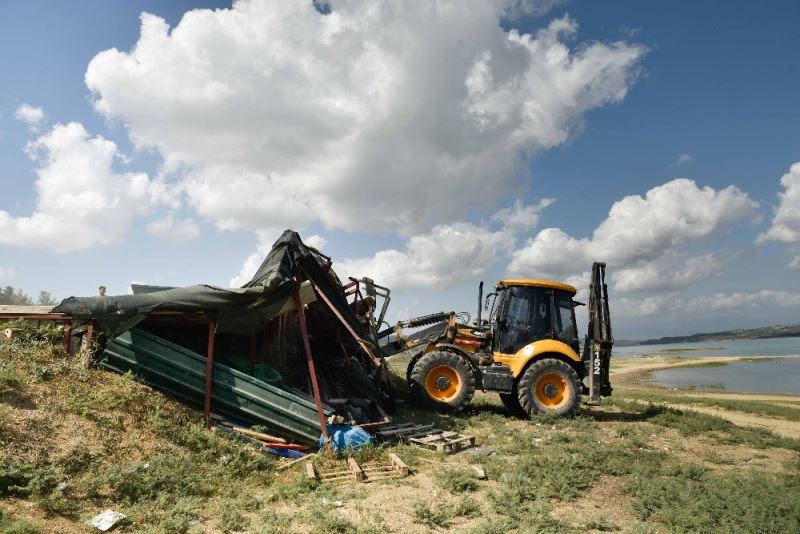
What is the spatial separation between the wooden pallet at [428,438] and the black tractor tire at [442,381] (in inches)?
77.8

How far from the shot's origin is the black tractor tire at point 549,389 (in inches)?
386

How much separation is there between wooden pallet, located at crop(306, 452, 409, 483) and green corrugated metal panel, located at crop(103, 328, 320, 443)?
868 mm

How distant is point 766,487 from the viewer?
5.70 meters

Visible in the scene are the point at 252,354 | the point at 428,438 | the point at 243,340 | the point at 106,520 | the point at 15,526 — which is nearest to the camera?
the point at 15,526

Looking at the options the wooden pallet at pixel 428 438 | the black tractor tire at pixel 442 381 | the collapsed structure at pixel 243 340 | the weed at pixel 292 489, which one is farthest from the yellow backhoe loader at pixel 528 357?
the weed at pixel 292 489

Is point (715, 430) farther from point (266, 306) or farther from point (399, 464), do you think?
point (266, 306)

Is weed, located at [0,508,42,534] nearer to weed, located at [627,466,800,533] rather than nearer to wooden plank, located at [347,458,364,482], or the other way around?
A: wooden plank, located at [347,458,364,482]

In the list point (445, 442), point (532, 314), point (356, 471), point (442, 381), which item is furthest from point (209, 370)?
point (532, 314)

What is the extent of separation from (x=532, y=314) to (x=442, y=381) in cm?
251

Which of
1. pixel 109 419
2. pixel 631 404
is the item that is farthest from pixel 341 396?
pixel 631 404

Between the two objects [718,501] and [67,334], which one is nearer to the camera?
[718,501]

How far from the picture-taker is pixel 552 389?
1007 centimetres

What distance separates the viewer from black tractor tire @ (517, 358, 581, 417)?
32.2 ft

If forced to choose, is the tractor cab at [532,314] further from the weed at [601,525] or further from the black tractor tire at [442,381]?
the weed at [601,525]
